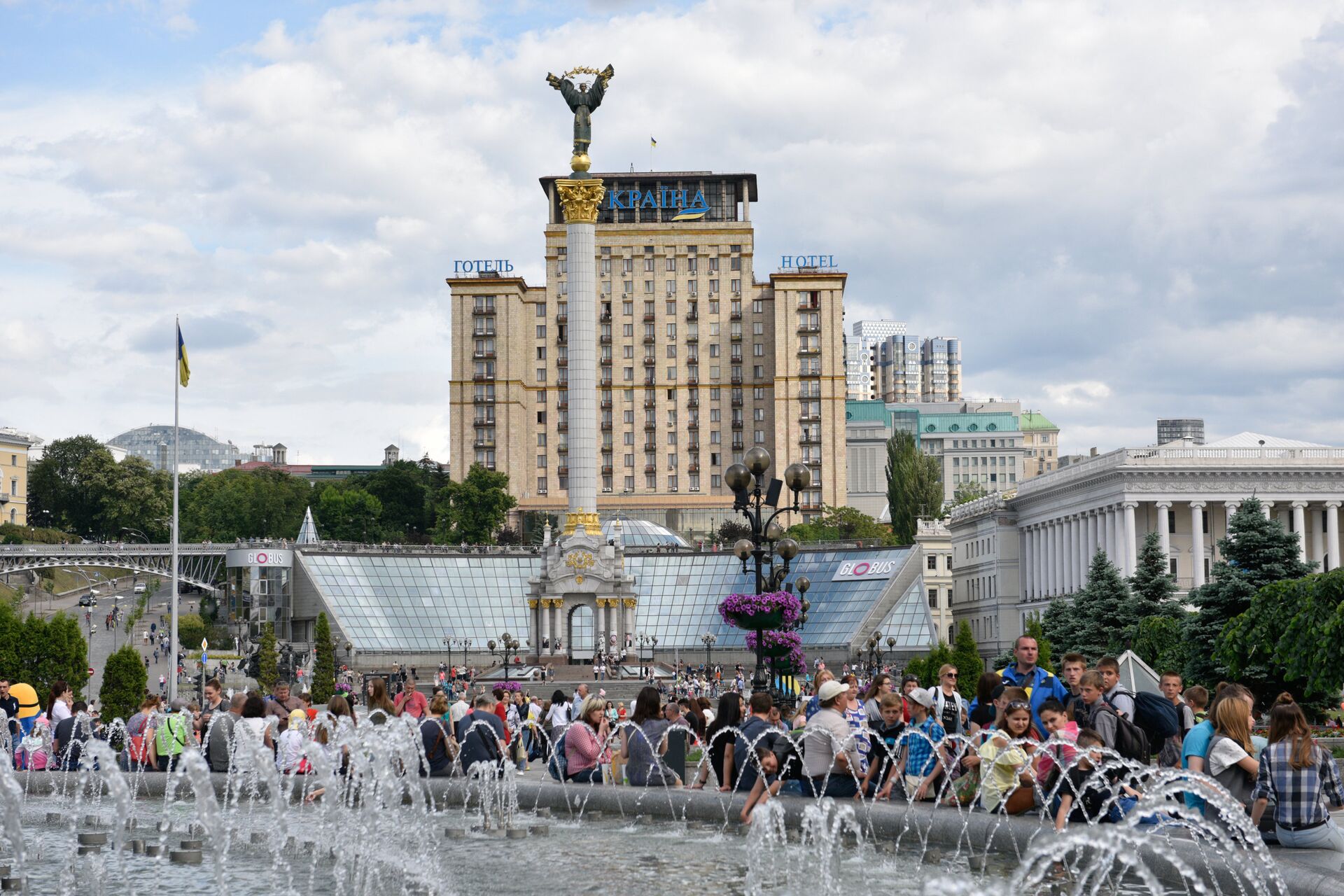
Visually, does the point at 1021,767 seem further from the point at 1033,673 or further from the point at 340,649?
the point at 340,649

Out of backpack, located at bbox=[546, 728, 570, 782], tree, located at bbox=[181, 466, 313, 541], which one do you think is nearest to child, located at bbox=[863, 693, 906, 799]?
backpack, located at bbox=[546, 728, 570, 782]

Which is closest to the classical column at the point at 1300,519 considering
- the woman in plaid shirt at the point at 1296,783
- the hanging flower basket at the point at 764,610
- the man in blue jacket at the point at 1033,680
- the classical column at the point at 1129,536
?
the classical column at the point at 1129,536

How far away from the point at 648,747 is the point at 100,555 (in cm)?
8400

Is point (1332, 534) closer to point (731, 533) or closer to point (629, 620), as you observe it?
point (629, 620)

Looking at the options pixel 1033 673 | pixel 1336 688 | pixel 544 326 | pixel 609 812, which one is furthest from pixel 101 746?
pixel 544 326

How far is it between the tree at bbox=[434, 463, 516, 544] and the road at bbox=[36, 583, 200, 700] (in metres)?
17.7

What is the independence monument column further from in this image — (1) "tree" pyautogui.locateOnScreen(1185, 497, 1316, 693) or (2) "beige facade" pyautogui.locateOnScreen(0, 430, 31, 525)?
(2) "beige facade" pyautogui.locateOnScreen(0, 430, 31, 525)

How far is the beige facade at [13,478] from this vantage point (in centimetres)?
12462

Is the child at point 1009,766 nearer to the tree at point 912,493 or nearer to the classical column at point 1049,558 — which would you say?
the classical column at point 1049,558

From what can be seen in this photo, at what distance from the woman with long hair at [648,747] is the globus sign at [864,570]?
231 feet

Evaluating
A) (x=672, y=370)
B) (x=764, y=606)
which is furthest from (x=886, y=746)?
(x=672, y=370)

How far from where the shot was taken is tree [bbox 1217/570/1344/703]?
1230 inches

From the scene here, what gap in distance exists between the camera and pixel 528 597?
8700cm

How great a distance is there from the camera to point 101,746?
11.2m
